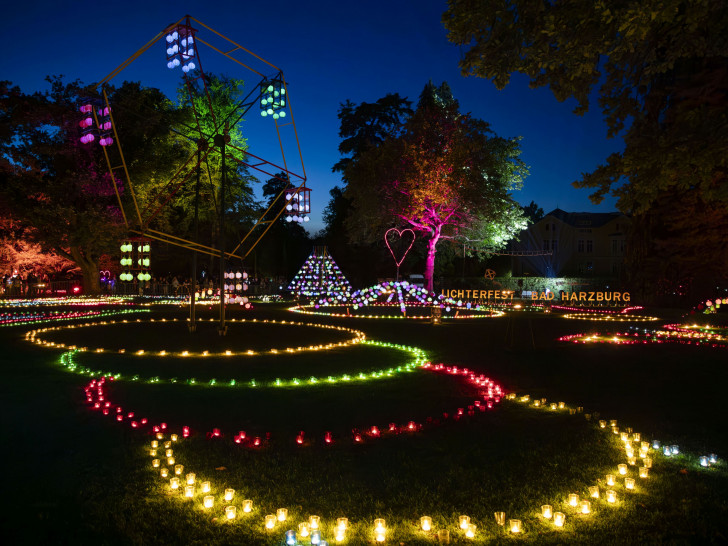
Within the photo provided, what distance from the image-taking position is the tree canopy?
17.1ft

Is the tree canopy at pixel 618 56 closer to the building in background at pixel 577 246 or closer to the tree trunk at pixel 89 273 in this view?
the tree trunk at pixel 89 273

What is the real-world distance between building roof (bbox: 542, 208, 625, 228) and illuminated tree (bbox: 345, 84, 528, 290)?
20.6 meters

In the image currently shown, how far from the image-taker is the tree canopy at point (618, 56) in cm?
520

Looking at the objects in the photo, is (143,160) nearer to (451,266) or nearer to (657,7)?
(451,266)

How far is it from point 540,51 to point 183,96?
38425 millimetres

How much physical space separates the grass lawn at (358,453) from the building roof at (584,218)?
144 feet

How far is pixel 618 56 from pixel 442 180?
22020mm

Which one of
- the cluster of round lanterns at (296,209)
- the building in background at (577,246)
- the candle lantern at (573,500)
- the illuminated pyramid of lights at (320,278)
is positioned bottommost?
the candle lantern at (573,500)

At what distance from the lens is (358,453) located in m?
4.75

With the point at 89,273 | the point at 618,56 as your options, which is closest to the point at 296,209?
the point at 618,56

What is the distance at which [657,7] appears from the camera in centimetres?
457

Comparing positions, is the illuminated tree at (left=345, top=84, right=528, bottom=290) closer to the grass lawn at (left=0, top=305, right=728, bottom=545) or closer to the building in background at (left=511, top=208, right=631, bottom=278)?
the building in background at (left=511, top=208, right=631, bottom=278)

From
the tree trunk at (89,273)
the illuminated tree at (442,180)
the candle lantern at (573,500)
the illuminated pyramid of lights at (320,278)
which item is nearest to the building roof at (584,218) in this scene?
the illuminated tree at (442,180)

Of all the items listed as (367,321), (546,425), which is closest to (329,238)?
(367,321)
